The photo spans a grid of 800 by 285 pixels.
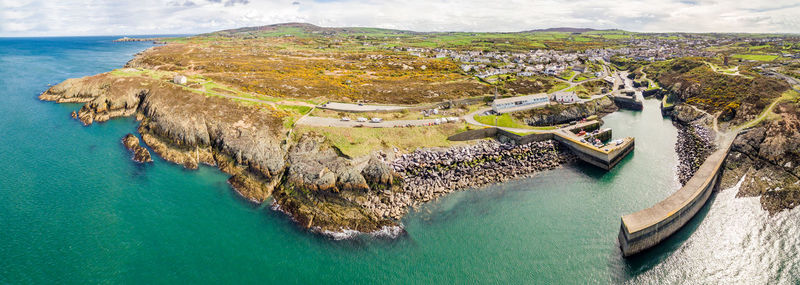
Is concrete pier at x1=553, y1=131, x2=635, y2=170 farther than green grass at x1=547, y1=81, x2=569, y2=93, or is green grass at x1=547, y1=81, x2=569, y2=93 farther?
green grass at x1=547, y1=81, x2=569, y2=93

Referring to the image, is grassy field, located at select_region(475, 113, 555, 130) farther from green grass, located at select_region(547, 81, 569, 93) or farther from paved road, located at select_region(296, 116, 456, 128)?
green grass, located at select_region(547, 81, 569, 93)

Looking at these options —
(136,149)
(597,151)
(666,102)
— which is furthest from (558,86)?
(136,149)

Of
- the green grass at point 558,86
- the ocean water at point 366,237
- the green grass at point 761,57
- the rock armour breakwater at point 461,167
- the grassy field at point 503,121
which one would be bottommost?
the ocean water at point 366,237

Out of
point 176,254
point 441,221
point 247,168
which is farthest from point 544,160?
point 176,254

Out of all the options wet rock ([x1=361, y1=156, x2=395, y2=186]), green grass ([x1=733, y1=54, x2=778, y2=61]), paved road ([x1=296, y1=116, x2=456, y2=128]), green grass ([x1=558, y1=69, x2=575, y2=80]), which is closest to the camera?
wet rock ([x1=361, y1=156, x2=395, y2=186])

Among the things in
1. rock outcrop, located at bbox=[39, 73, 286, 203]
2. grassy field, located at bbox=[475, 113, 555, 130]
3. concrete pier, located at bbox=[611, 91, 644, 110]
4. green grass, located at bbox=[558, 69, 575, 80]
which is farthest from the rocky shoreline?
rock outcrop, located at bbox=[39, 73, 286, 203]

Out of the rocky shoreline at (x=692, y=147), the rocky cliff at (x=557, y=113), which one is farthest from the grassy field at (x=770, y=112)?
the rocky cliff at (x=557, y=113)

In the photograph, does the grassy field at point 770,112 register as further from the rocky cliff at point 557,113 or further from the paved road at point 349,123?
the paved road at point 349,123

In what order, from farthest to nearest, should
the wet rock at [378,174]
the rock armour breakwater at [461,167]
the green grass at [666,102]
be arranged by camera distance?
the green grass at [666,102], the wet rock at [378,174], the rock armour breakwater at [461,167]
